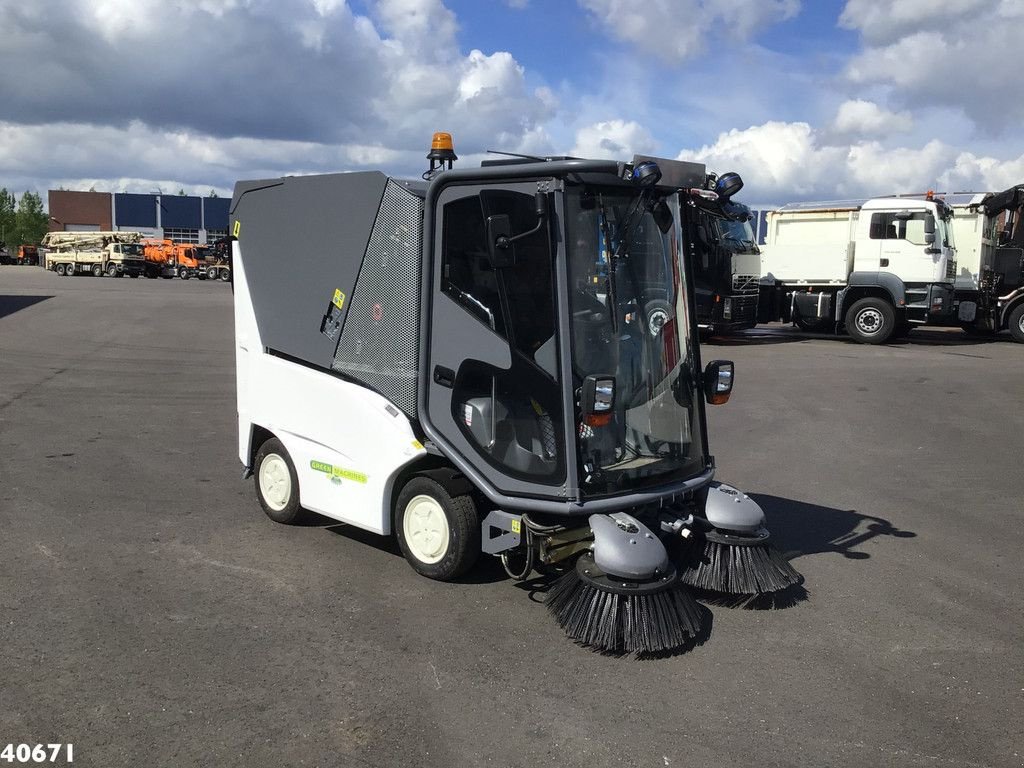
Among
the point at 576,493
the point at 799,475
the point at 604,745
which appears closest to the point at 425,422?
the point at 576,493

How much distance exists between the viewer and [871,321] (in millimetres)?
19766

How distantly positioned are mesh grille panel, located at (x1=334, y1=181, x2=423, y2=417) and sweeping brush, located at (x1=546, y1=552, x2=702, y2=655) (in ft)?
4.81

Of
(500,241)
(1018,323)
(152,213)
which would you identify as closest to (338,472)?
(500,241)

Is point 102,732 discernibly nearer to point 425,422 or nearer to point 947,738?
point 425,422

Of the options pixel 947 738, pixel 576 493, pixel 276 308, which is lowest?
pixel 947 738

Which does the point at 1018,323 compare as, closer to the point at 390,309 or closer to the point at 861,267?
the point at 861,267

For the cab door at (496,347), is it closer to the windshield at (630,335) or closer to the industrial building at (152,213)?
the windshield at (630,335)

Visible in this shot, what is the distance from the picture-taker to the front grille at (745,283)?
20.2 meters

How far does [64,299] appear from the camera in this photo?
2648 centimetres

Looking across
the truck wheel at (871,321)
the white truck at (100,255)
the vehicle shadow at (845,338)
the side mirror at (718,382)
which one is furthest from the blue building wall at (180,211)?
the side mirror at (718,382)

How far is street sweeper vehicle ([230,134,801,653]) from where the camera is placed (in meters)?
4.39

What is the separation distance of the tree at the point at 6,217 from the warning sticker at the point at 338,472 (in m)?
96.5

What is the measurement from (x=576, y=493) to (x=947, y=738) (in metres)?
1.91

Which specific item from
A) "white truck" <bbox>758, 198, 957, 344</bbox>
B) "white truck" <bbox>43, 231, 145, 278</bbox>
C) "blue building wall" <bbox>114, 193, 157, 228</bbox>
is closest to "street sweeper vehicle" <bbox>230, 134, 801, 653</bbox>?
"white truck" <bbox>758, 198, 957, 344</bbox>
